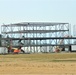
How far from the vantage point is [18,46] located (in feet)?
493

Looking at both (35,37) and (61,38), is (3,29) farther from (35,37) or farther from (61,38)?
(61,38)

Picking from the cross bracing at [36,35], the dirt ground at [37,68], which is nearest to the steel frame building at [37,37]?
the cross bracing at [36,35]

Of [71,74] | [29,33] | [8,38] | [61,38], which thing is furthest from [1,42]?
[71,74]

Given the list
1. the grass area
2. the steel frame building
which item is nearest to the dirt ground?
the grass area

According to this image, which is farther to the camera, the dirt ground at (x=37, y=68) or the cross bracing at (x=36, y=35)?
the cross bracing at (x=36, y=35)

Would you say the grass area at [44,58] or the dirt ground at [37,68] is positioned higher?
the dirt ground at [37,68]

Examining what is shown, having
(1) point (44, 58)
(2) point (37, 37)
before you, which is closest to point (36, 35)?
(2) point (37, 37)

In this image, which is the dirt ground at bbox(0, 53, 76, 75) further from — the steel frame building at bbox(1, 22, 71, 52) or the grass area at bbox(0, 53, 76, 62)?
the steel frame building at bbox(1, 22, 71, 52)

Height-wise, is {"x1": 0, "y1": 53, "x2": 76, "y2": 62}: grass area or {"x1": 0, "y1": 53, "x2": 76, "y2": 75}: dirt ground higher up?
{"x1": 0, "y1": 53, "x2": 76, "y2": 75}: dirt ground

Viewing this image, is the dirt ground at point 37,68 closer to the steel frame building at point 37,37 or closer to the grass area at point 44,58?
the grass area at point 44,58

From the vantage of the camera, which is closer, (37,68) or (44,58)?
(37,68)

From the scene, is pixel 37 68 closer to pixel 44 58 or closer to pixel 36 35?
pixel 44 58

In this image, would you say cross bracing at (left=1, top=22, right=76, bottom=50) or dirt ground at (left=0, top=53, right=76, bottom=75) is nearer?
dirt ground at (left=0, top=53, right=76, bottom=75)

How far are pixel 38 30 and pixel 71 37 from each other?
16.0 metres
